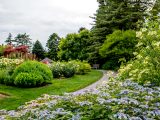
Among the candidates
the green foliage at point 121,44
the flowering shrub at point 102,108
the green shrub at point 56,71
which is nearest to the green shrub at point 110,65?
the green foliage at point 121,44

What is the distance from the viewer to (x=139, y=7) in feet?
117

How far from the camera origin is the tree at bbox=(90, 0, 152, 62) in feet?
113

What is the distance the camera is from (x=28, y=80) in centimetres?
1669

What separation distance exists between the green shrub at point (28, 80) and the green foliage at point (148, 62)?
9.00m

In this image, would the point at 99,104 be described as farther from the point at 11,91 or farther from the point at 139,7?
the point at 139,7

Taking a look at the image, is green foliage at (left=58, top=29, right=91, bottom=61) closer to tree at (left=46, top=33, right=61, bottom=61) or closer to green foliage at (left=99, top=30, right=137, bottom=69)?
green foliage at (left=99, top=30, right=137, bottom=69)

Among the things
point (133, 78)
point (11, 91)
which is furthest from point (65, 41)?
point (133, 78)

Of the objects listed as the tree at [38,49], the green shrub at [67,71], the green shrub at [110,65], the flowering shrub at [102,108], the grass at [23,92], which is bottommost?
the grass at [23,92]

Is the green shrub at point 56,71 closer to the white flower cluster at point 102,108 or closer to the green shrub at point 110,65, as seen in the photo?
the green shrub at point 110,65

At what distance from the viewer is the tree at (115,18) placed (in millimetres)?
34312

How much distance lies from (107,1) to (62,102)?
33.6 metres

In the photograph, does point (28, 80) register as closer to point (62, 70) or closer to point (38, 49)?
point (62, 70)

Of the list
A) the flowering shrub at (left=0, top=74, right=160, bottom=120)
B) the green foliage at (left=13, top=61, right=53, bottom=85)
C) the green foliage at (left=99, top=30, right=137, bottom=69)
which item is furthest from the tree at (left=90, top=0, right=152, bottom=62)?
the flowering shrub at (left=0, top=74, right=160, bottom=120)

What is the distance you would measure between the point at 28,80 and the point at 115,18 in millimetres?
19702
